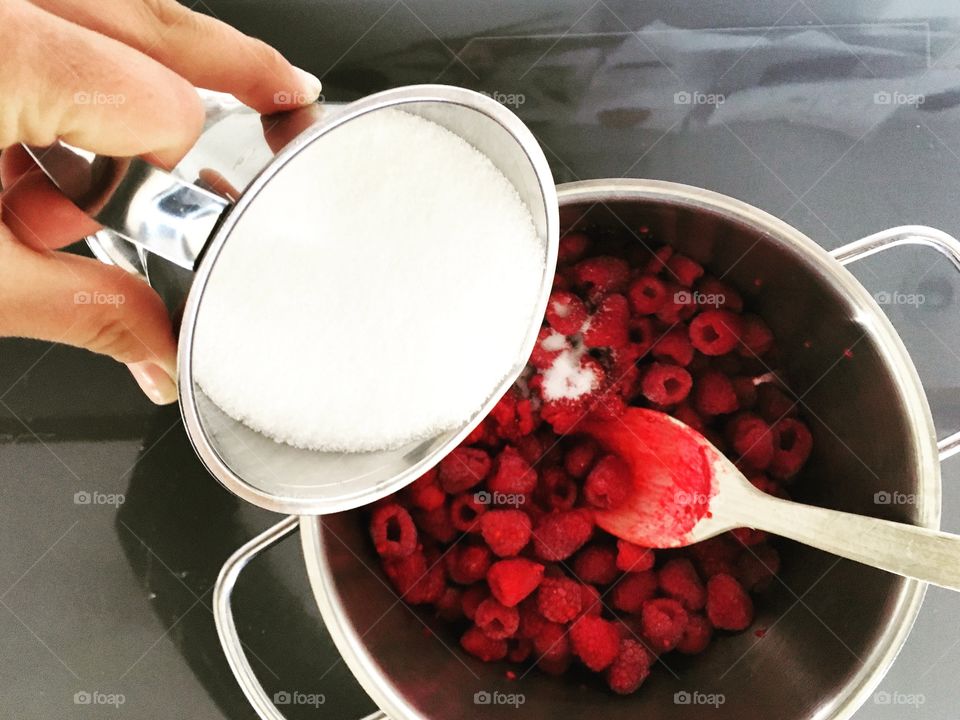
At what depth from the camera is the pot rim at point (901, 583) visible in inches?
24.3

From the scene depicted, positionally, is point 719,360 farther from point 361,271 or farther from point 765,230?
point 361,271

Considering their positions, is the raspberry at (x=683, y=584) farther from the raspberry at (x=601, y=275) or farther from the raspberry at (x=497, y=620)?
the raspberry at (x=601, y=275)

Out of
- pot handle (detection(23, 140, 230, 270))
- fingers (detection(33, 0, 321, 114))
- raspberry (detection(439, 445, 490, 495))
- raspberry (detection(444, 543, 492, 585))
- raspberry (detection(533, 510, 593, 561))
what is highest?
fingers (detection(33, 0, 321, 114))

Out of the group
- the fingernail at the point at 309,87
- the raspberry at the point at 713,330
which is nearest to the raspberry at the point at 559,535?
the raspberry at the point at 713,330

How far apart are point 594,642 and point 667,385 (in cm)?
26

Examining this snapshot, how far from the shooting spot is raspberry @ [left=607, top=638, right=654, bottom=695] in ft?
2.41

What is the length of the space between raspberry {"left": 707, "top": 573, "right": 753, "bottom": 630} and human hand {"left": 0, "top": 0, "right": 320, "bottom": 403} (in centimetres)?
56

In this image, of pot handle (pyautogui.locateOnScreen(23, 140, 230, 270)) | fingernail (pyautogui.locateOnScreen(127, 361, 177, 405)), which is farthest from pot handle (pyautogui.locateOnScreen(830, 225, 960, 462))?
fingernail (pyautogui.locateOnScreen(127, 361, 177, 405))

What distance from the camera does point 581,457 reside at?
78 cm

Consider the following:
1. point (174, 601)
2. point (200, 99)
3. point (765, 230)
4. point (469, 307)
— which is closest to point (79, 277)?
point (200, 99)

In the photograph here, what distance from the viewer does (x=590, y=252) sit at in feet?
2.58

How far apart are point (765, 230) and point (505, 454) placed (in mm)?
322

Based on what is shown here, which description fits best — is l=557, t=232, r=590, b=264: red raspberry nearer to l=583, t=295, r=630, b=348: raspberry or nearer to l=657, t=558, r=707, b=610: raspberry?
l=583, t=295, r=630, b=348: raspberry

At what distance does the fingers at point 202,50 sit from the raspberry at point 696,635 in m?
0.61
